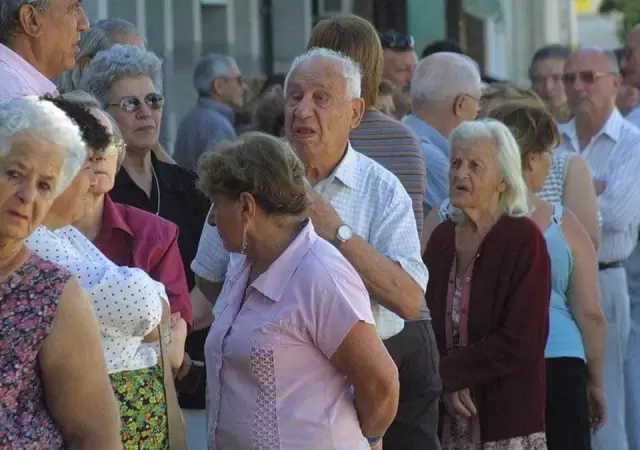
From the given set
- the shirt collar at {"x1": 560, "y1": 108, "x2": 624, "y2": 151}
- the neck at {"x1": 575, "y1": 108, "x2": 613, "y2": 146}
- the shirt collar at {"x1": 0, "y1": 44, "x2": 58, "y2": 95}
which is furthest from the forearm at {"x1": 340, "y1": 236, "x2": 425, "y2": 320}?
the neck at {"x1": 575, "y1": 108, "x2": 613, "y2": 146}

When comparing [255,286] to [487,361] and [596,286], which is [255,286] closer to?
[487,361]

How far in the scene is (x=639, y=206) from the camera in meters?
8.41

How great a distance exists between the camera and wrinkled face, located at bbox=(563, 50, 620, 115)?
29.1 ft

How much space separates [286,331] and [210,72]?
6246 mm

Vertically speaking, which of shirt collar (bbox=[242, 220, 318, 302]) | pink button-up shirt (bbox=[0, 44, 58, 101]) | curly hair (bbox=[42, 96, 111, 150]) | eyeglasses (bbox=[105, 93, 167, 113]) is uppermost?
pink button-up shirt (bbox=[0, 44, 58, 101])

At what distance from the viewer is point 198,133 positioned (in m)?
9.16

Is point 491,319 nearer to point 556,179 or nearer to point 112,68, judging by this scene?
point 556,179

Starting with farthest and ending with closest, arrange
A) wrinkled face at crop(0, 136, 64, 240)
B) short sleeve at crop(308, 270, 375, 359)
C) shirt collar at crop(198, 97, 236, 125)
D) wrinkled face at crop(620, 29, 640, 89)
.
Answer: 1. wrinkled face at crop(620, 29, 640, 89)
2. shirt collar at crop(198, 97, 236, 125)
3. short sleeve at crop(308, 270, 375, 359)
4. wrinkled face at crop(0, 136, 64, 240)

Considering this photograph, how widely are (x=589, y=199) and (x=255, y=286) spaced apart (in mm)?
3491

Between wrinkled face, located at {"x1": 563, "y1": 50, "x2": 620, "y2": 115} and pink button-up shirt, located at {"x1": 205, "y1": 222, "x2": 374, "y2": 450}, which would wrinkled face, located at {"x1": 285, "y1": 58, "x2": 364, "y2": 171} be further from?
wrinkled face, located at {"x1": 563, "y1": 50, "x2": 620, "y2": 115}

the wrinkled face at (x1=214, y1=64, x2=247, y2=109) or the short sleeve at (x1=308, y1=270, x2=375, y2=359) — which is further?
the wrinkled face at (x1=214, y1=64, x2=247, y2=109)

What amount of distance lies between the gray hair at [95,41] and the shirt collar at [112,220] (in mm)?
1487

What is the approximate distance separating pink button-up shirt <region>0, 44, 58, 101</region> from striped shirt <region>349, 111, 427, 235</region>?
1.37 m

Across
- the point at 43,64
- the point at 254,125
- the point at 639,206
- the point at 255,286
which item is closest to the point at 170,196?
the point at 43,64
